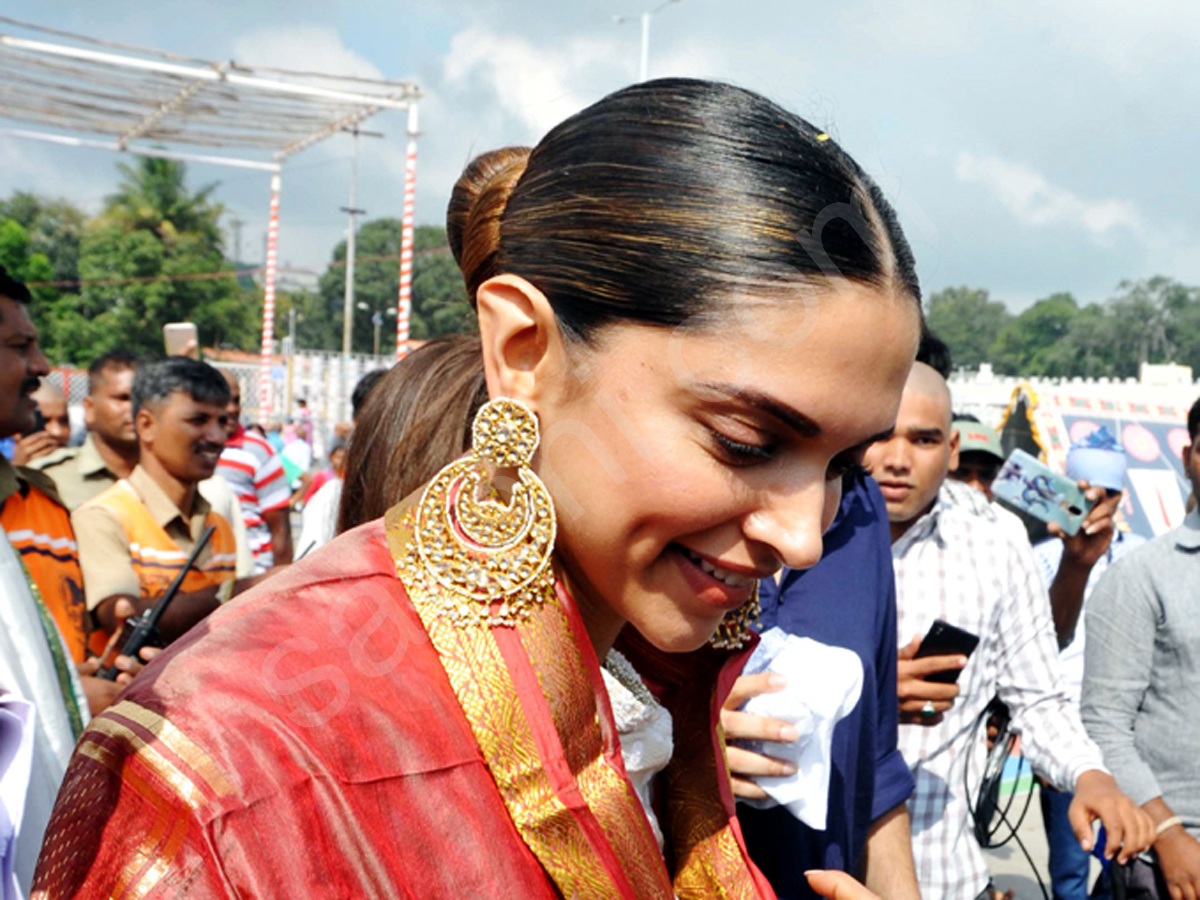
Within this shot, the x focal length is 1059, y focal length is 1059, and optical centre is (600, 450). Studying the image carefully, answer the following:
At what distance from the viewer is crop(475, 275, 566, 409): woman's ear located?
3.51 ft

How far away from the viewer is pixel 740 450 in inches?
39.6

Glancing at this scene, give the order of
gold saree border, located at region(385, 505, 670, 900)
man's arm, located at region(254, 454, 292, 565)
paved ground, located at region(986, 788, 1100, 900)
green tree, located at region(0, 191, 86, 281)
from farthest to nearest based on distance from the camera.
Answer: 1. green tree, located at region(0, 191, 86, 281)
2. man's arm, located at region(254, 454, 292, 565)
3. paved ground, located at region(986, 788, 1100, 900)
4. gold saree border, located at region(385, 505, 670, 900)

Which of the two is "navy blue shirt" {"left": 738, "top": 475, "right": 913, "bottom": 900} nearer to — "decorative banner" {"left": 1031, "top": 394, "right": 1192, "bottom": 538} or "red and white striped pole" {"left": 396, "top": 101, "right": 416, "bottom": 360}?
"decorative banner" {"left": 1031, "top": 394, "right": 1192, "bottom": 538}

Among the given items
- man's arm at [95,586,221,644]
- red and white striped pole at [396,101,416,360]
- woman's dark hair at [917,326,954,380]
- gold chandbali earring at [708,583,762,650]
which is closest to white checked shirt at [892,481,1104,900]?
woman's dark hair at [917,326,954,380]

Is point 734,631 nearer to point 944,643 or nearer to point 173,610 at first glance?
point 944,643

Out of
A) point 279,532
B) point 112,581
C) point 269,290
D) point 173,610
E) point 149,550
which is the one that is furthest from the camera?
point 269,290

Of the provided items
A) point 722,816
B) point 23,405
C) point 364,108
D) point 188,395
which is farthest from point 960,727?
point 364,108

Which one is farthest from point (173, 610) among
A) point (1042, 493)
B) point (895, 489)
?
point (1042, 493)

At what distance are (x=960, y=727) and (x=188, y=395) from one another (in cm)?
311

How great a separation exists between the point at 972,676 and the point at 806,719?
60.4 inches

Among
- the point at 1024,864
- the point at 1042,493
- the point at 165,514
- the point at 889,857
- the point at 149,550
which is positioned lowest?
the point at 1024,864

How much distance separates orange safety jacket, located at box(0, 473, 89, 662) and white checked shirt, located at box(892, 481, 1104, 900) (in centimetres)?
239

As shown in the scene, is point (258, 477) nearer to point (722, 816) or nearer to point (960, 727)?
point (960, 727)

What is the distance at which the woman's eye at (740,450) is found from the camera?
1001 millimetres
